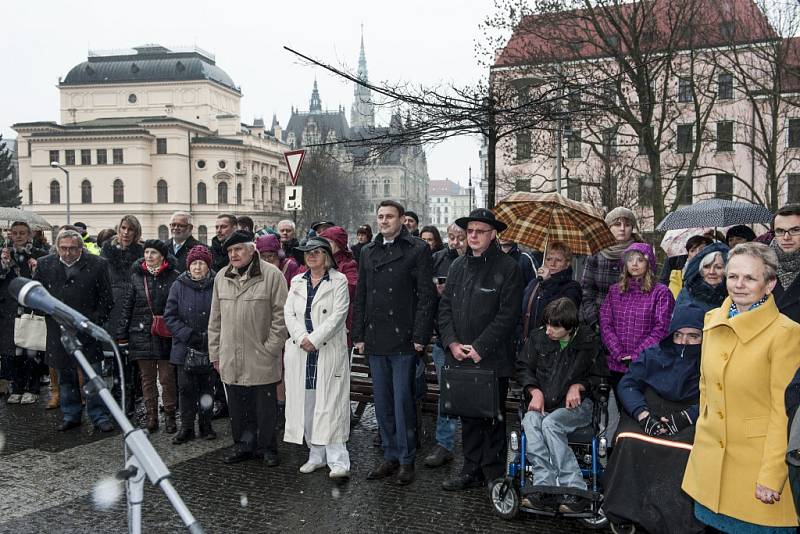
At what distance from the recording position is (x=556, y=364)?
18.2 ft

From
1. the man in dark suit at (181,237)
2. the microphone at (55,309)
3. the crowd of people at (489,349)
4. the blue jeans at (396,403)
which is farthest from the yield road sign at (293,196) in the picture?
the microphone at (55,309)

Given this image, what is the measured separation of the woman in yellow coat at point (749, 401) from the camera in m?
3.76

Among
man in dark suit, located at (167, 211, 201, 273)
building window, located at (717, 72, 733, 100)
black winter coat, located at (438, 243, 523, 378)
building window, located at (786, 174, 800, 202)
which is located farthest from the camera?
building window, located at (786, 174, 800, 202)

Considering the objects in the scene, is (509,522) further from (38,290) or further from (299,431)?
(38,290)

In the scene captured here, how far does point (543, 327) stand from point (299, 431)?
96.5 inches

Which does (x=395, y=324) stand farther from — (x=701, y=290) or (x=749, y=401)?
(x=749, y=401)

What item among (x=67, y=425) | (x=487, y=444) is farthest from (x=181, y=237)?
(x=487, y=444)

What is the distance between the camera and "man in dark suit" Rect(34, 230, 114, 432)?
7984 millimetres

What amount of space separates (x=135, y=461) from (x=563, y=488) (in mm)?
3238

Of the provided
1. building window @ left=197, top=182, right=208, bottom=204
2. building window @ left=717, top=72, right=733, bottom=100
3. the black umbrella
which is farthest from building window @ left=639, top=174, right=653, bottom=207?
building window @ left=197, top=182, right=208, bottom=204

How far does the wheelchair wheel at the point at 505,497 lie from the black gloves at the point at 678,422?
1237 millimetres

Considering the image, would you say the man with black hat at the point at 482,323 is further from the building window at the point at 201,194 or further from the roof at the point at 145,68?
the roof at the point at 145,68

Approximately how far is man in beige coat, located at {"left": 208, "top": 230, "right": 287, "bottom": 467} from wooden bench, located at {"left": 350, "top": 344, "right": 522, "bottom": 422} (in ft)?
4.02

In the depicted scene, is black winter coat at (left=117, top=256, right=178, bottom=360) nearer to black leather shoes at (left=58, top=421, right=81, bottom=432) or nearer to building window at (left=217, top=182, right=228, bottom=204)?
black leather shoes at (left=58, top=421, right=81, bottom=432)
